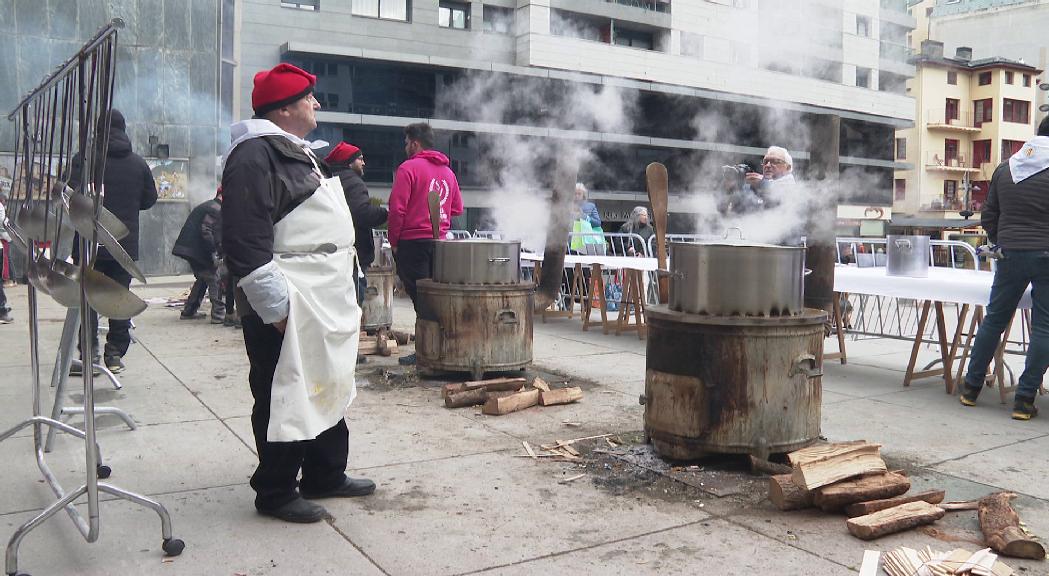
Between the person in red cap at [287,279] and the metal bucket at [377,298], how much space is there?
5.46 m

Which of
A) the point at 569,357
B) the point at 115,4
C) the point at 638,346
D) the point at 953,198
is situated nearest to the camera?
the point at 569,357

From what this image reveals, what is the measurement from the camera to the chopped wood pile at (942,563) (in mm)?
2869

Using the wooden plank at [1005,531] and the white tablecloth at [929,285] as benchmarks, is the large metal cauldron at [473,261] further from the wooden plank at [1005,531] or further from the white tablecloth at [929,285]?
the wooden plank at [1005,531]

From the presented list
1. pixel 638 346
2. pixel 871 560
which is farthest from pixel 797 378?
pixel 638 346

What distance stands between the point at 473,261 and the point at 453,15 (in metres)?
21.8

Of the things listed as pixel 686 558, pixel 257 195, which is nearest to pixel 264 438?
pixel 257 195

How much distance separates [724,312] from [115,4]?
17.5 m

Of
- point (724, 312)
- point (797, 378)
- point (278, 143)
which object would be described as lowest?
point (797, 378)

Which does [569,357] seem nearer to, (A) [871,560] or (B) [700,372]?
(B) [700,372]

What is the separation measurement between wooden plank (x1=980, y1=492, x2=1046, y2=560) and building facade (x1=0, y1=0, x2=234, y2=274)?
17345 mm

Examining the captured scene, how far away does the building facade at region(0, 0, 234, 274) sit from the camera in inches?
666

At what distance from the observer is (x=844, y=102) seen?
9062mm

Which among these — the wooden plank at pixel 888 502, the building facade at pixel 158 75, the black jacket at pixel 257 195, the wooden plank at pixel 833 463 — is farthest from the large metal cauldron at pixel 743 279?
the building facade at pixel 158 75

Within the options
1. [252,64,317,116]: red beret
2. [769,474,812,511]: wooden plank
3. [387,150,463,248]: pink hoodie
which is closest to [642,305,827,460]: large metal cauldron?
[769,474,812,511]: wooden plank
